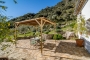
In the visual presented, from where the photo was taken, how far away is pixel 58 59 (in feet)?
24.4

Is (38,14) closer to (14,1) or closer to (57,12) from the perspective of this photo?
(57,12)

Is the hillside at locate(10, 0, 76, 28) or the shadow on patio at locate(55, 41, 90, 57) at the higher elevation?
the hillside at locate(10, 0, 76, 28)

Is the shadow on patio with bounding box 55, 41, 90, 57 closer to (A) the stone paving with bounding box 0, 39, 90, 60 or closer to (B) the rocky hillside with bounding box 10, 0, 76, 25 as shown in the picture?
(A) the stone paving with bounding box 0, 39, 90, 60

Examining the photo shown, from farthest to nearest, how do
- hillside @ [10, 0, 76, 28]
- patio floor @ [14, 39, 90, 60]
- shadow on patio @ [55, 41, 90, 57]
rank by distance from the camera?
hillside @ [10, 0, 76, 28]
shadow on patio @ [55, 41, 90, 57]
patio floor @ [14, 39, 90, 60]

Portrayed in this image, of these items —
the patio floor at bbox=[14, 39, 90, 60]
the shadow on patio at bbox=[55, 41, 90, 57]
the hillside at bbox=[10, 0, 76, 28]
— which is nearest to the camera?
the patio floor at bbox=[14, 39, 90, 60]

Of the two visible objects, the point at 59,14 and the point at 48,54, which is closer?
the point at 48,54

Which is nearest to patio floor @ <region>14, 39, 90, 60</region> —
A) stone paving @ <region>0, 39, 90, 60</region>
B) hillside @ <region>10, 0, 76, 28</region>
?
stone paving @ <region>0, 39, 90, 60</region>

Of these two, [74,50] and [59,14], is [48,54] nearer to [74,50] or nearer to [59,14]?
[74,50]

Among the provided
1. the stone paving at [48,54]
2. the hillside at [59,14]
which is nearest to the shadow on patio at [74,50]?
the stone paving at [48,54]

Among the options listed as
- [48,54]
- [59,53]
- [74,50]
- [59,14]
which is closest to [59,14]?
[59,14]

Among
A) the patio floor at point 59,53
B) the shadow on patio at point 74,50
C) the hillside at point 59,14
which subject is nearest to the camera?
the patio floor at point 59,53

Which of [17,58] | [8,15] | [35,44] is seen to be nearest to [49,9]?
[35,44]

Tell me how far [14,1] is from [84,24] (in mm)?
8086

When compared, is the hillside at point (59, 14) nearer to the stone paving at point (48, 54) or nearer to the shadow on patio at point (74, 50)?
the shadow on patio at point (74, 50)
